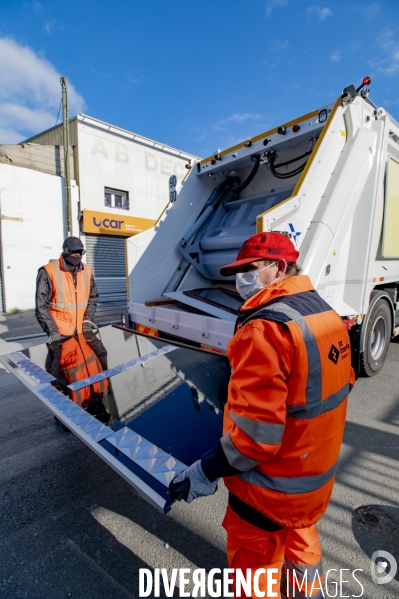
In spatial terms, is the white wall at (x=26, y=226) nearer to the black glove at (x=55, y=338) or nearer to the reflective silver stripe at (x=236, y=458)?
the black glove at (x=55, y=338)

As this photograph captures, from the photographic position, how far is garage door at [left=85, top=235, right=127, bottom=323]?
32.0 feet

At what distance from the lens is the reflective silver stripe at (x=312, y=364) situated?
95cm

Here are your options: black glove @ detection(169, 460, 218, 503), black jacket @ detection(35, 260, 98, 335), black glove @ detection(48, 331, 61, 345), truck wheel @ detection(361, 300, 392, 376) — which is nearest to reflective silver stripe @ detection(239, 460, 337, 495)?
black glove @ detection(169, 460, 218, 503)

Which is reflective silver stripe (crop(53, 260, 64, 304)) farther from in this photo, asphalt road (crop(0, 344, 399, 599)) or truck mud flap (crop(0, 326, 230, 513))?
asphalt road (crop(0, 344, 399, 599))

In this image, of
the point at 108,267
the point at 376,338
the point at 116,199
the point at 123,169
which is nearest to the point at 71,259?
the point at 376,338

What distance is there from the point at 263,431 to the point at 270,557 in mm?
542

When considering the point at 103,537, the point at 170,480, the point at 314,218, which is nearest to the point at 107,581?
the point at 103,537

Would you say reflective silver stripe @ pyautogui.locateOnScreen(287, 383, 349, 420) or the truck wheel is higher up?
reflective silver stripe @ pyautogui.locateOnScreen(287, 383, 349, 420)

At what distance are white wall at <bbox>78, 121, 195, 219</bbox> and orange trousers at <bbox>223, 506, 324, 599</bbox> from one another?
9744 mm

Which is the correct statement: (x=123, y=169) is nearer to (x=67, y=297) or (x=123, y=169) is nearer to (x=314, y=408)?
(x=67, y=297)

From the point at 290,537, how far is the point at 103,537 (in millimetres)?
988

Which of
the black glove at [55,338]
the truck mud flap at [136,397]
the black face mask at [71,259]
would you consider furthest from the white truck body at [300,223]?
the black glove at [55,338]

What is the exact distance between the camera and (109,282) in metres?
10.2

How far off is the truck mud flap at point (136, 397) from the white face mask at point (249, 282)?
28.8 inches
